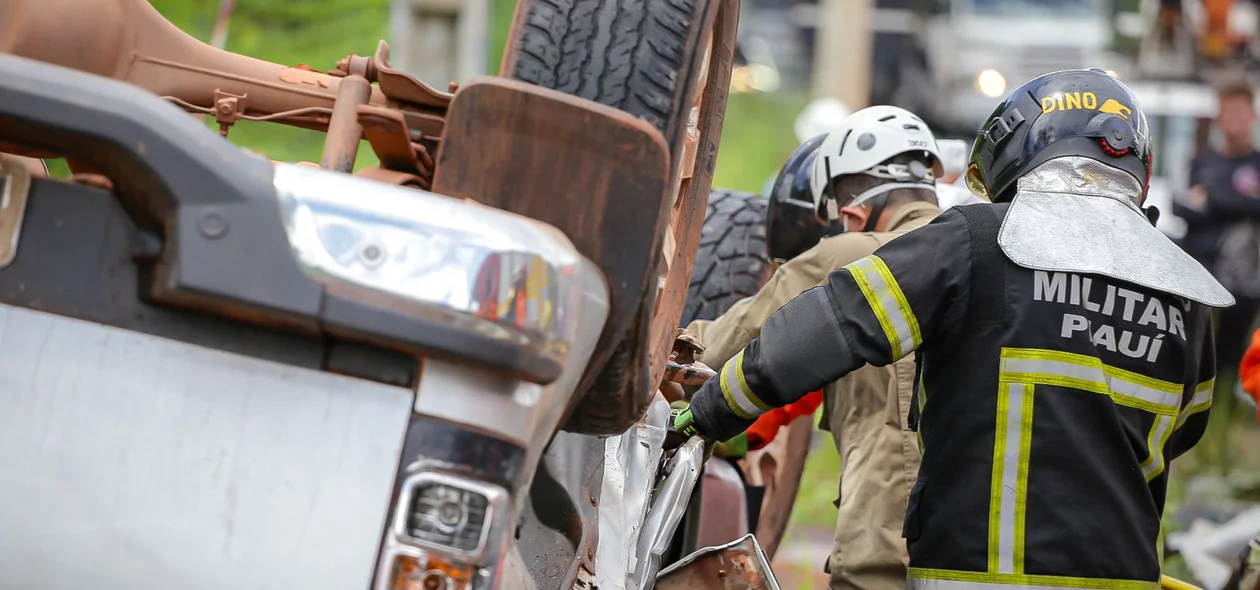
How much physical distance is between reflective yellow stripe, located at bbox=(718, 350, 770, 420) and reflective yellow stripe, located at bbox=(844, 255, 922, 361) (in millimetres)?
313

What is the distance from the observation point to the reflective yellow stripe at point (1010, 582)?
3270mm

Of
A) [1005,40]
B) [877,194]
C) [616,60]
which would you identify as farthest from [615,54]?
[1005,40]

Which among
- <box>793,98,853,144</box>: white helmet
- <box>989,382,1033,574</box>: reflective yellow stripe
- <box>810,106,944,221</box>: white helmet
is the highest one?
<box>793,98,853,144</box>: white helmet

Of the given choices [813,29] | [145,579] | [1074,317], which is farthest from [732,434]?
[813,29]

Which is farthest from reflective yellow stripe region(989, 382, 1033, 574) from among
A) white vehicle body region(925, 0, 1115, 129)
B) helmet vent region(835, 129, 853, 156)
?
white vehicle body region(925, 0, 1115, 129)

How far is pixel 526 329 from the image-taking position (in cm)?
216

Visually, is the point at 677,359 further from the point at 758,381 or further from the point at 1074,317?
the point at 1074,317

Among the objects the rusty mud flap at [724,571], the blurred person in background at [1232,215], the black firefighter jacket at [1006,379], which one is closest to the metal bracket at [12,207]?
the black firefighter jacket at [1006,379]

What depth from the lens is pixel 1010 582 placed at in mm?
3275

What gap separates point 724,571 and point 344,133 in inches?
55.0

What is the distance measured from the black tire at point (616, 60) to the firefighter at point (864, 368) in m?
1.68

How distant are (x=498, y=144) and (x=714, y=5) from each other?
611 millimetres

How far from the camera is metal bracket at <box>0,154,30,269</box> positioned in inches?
85.2

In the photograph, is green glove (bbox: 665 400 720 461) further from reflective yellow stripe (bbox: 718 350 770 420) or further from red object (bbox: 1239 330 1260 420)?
red object (bbox: 1239 330 1260 420)
